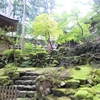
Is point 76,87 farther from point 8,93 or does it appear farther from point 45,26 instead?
point 45,26

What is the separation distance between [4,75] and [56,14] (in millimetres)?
6857

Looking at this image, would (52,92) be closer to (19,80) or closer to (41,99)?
(41,99)

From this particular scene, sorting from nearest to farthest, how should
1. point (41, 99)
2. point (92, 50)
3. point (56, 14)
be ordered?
point (41, 99) → point (92, 50) → point (56, 14)

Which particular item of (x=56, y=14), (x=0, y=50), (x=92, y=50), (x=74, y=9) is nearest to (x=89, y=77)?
(x=92, y=50)

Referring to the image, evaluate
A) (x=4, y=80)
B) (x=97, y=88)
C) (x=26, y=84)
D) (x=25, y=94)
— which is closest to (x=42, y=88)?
(x=25, y=94)

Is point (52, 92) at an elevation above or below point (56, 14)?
below

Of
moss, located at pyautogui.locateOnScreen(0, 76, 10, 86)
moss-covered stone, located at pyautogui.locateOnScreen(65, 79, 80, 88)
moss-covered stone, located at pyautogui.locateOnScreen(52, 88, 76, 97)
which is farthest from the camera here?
moss, located at pyautogui.locateOnScreen(0, 76, 10, 86)

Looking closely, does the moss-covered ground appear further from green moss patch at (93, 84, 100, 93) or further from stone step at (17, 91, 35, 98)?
stone step at (17, 91, 35, 98)

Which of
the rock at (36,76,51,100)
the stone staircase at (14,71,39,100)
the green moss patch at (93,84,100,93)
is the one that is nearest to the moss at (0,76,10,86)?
the stone staircase at (14,71,39,100)

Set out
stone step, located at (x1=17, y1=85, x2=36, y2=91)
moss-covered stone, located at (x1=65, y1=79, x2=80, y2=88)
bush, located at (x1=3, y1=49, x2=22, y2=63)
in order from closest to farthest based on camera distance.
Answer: moss-covered stone, located at (x1=65, y1=79, x2=80, y2=88) < stone step, located at (x1=17, y1=85, x2=36, y2=91) < bush, located at (x1=3, y1=49, x2=22, y2=63)

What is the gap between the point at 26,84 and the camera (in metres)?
6.99

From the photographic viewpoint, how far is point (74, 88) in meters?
5.46

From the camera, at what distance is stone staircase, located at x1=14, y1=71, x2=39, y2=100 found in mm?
6204

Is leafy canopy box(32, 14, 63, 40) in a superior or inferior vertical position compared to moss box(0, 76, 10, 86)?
superior
